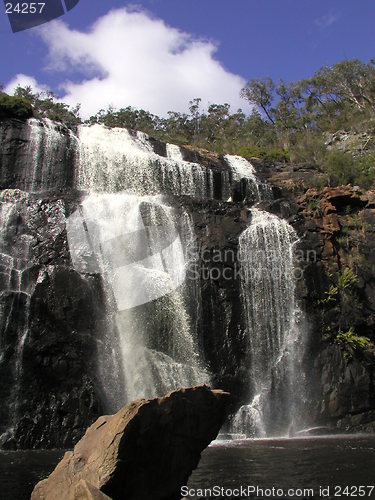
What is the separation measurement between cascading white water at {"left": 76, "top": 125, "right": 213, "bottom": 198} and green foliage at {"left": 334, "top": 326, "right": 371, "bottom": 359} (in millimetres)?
11832

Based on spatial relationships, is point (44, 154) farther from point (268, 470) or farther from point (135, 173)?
point (268, 470)

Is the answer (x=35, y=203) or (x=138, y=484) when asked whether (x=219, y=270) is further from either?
(x=138, y=484)

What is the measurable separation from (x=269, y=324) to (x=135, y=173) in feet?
41.0

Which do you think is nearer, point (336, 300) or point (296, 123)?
point (336, 300)

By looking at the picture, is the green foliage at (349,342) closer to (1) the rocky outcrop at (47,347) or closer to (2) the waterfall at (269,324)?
(2) the waterfall at (269,324)

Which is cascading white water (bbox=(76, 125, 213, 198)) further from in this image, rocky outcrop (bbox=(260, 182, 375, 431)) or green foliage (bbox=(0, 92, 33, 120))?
rocky outcrop (bbox=(260, 182, 375, 431))

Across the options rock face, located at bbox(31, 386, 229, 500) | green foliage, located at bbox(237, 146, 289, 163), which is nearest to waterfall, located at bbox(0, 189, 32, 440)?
rock face, located at bbox(31, 386, 229, 500)

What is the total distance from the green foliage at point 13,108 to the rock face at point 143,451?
25025mm

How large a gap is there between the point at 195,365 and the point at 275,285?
5.06 m

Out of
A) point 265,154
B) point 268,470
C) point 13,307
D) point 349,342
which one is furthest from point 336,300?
point 265,154

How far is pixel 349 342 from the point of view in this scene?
66.9ft

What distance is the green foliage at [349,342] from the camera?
66.6 feet

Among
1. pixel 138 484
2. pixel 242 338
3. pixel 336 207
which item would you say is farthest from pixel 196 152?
pixel 138 484

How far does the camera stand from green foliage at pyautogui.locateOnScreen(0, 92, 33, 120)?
29188 mm
